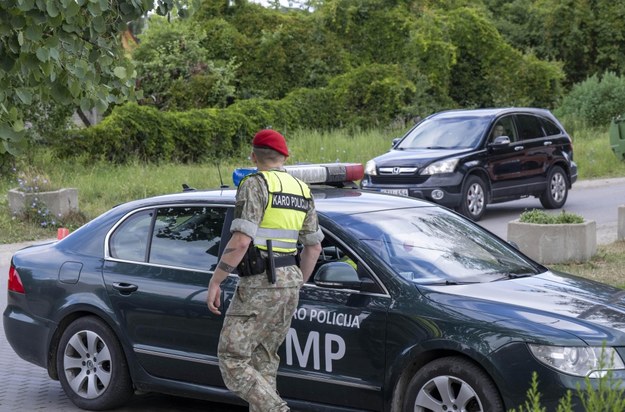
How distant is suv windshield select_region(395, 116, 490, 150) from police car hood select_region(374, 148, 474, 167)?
0.28 metres

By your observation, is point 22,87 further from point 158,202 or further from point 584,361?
point 584,361

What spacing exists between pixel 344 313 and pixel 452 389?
2.54ft

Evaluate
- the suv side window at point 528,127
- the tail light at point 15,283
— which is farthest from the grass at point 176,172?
the tail light at point 15,283

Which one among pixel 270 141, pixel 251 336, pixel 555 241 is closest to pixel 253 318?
pixel 251 336

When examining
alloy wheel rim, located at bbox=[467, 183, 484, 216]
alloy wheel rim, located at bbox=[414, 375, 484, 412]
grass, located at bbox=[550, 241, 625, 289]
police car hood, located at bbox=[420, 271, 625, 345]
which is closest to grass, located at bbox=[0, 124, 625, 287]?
grass, located at bbox=[550, 241, 625, 289]

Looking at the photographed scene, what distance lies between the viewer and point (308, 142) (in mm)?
24938

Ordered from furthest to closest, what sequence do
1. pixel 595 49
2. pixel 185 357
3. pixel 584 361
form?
pixel 595 49 → pixel 185 357 → pixel 584 361

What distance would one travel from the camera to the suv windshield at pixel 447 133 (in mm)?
17859

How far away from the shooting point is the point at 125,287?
714cm

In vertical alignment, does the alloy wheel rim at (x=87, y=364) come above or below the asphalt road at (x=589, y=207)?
above

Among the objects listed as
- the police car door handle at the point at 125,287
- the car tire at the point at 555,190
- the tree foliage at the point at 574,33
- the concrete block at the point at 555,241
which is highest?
the tree foliage at the point at 574,33

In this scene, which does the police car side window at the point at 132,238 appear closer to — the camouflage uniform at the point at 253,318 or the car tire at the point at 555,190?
the camouflage uniform at the point at 253,318

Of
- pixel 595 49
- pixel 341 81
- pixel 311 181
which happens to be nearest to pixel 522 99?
pixel 341 81

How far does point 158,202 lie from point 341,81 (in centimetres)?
2339
